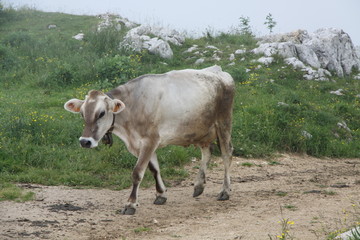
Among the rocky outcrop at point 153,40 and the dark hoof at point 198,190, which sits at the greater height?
the rocky outcrop at point 153,40

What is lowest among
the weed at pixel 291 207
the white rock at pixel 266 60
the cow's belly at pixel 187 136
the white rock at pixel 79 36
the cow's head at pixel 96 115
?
the white rock at pixel 79 36

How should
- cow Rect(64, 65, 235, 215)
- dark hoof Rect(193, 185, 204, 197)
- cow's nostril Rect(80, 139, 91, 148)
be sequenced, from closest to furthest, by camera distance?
cow's nostril Rect(80, 139, 91, 148) → cow Rect(64, 65, 235, 215) → dark hoof Rect(193, 185, 204, 197)

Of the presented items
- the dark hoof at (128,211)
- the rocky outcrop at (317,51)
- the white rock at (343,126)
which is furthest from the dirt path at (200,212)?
the rocky outcrop at (317,51)

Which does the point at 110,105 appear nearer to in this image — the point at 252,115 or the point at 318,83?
the point at 252,115

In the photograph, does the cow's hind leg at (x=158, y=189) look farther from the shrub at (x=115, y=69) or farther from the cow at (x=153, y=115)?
the shrub at (x=115, y=69)

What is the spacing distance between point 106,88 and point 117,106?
6543 mm

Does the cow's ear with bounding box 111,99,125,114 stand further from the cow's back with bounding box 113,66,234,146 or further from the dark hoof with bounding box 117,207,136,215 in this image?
the dark hoof with bounding box 117,207,136,215

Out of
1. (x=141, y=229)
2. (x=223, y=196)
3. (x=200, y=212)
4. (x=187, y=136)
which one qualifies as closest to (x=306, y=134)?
(x=223, y=196)

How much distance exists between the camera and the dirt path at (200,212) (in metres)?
5.84

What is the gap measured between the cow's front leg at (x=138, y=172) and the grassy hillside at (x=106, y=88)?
5.31 feet

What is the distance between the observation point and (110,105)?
712 cm

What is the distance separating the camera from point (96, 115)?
274 inches

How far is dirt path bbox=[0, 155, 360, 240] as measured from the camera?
5844mm

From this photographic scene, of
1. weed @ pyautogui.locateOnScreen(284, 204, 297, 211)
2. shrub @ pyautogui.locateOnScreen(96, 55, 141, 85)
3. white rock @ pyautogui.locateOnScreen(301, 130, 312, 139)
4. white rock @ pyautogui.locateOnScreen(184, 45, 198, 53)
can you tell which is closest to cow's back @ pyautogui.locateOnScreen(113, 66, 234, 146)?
weed @ pyautogui.locateOnScreen(284, 204, 297, 211)
